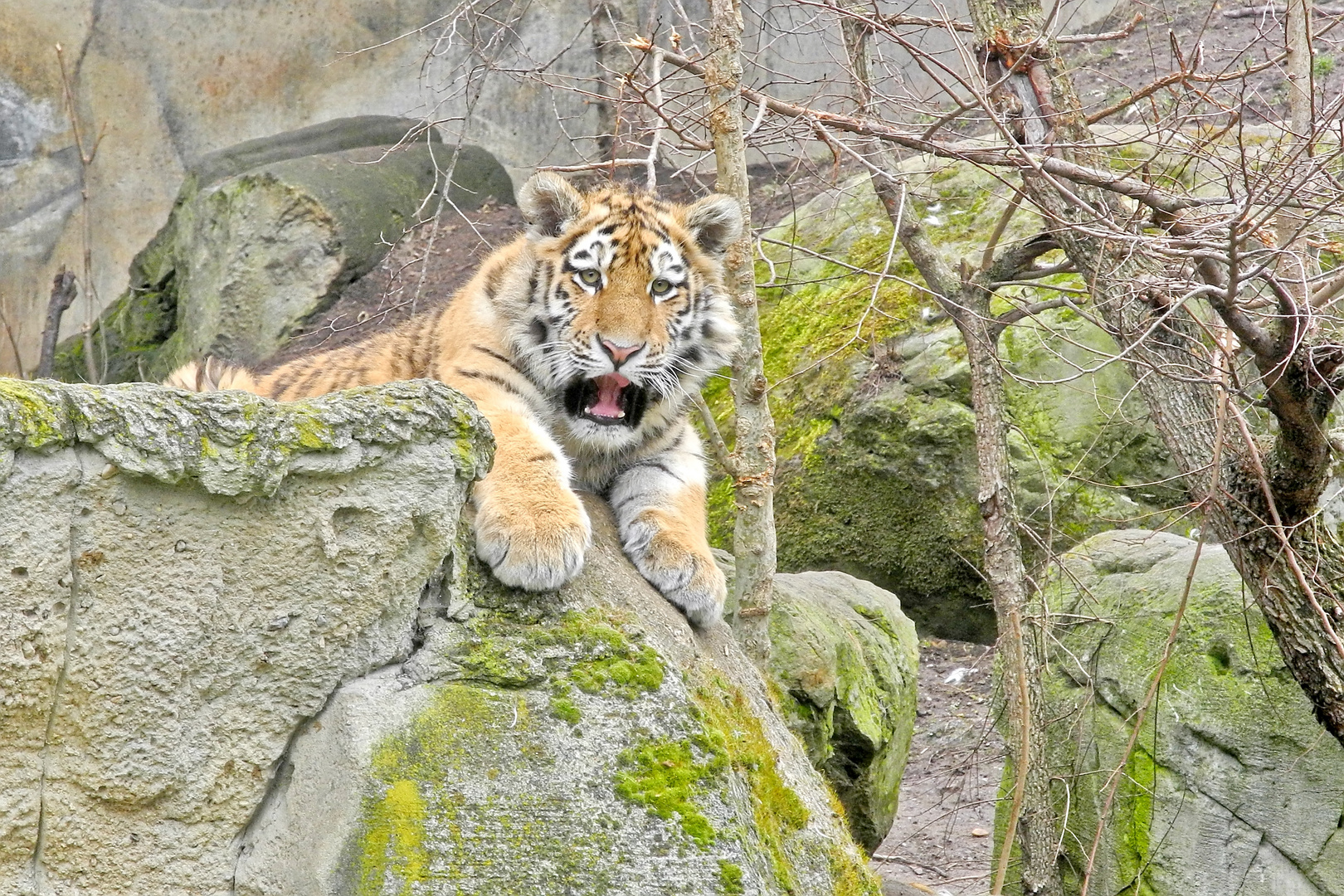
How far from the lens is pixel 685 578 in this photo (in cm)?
325

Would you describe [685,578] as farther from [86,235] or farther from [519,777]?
[86,235]

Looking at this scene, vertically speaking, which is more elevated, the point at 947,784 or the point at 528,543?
the point at 528,543

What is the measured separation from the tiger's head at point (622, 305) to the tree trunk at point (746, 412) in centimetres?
6

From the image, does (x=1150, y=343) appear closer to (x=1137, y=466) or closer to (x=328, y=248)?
(x=1137, y=466)

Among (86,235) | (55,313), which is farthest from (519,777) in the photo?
(55,313)

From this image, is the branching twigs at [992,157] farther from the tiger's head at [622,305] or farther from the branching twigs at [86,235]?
the branching twigs at [86,235]

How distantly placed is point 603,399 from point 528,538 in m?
1.14

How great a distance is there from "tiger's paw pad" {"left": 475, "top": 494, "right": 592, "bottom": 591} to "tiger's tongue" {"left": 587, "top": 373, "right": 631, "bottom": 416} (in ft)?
2.94

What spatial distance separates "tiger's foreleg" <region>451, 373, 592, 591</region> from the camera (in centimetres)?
268

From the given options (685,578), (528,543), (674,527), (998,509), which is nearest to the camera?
(528,543)

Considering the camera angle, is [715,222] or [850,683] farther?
[850,683]

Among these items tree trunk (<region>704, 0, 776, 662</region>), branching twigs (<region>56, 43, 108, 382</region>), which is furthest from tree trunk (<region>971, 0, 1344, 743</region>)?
branching twigs (<region>56, 43, 108, 382</region>)

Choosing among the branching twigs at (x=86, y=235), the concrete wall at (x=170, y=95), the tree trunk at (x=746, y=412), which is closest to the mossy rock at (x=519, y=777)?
the tree trunk at (x=746, y=412)

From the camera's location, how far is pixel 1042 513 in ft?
21.6
